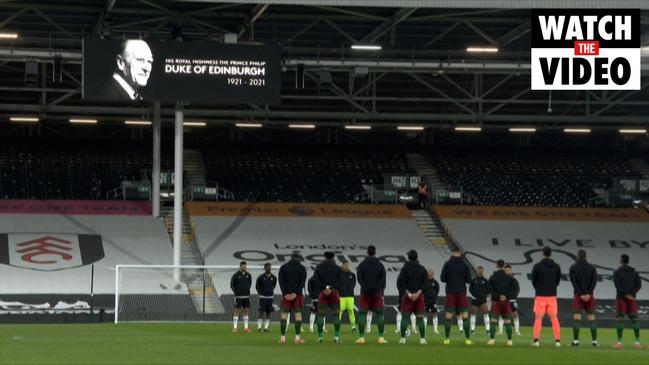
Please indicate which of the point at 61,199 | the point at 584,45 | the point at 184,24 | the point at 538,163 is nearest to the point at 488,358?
the point at 584,45

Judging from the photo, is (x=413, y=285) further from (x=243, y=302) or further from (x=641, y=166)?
(x=641, y=166)

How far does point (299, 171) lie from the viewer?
54156mm

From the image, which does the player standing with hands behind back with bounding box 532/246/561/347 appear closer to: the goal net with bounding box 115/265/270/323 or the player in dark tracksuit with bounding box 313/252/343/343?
the player in dark tracksuit with bounding box 313/252/343/343

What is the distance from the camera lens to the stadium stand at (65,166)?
5047cm

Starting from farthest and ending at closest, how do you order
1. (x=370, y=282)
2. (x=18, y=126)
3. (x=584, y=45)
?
(x=18, y=126)
(x=584, y=45)
(x=370, y=282)

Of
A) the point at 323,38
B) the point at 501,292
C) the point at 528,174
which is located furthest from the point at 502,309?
the point at 528,174

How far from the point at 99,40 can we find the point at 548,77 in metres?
13.1

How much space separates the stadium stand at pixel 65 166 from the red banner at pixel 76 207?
1952 millimetres

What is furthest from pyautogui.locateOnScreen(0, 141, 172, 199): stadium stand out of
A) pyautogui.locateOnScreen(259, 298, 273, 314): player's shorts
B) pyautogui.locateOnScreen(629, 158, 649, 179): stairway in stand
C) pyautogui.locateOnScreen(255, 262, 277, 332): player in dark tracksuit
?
pyautogui.locateOnScreen(259, 298, 273, 314): player's shorts

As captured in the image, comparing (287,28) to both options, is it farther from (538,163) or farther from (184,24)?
(538,163)

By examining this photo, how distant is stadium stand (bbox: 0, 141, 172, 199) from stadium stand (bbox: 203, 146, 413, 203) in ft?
8.66

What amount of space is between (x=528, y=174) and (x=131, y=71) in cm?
2478

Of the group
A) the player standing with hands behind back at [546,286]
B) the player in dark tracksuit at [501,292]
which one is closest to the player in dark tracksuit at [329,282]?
the player in dark tracksuit at [501,292]

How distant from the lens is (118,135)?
56312 mm
